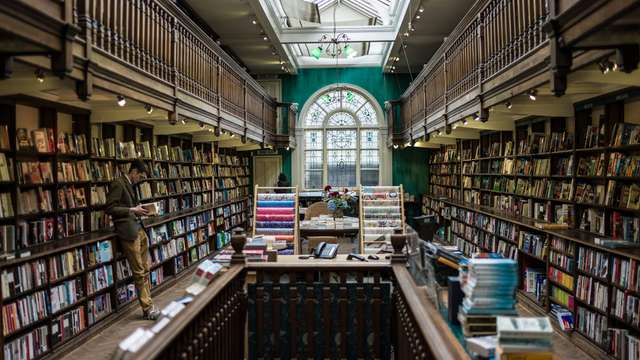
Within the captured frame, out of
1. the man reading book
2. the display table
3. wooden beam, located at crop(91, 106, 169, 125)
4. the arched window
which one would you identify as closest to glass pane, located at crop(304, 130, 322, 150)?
the arched window

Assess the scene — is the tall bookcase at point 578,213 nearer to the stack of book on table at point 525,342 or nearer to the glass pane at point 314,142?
the stack of book on table at point 525,342

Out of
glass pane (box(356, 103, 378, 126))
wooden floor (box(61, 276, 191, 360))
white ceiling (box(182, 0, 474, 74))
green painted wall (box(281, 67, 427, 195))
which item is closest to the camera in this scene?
wooden floor (box(61, 276, 191, 360))

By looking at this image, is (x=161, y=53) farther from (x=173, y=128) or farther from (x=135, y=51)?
(x=173, y=128)

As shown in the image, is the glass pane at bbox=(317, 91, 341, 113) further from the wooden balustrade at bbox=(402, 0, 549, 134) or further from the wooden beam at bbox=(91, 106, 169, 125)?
the wooden beam at bbox=(91, 106, 169, 125)

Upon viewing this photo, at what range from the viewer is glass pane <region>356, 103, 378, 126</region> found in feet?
55.6

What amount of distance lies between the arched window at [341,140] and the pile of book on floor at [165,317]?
13951 millimetres

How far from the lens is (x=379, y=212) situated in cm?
808

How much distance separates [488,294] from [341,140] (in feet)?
49.8

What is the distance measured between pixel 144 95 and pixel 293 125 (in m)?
11.0

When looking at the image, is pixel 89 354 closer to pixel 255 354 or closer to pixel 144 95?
pixel 255 354

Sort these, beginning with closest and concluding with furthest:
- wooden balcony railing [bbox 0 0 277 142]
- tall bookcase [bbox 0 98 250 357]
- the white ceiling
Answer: wooden balcony railing [bbox 0 0 277 142] → tall bookcase [bbox 0 98 250 357] → the white ceiling

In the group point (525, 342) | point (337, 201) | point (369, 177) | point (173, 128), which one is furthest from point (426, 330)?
point (369, 177)

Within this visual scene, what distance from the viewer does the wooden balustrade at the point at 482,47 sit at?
4.53 m

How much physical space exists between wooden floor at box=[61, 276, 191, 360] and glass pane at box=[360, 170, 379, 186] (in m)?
10.6
